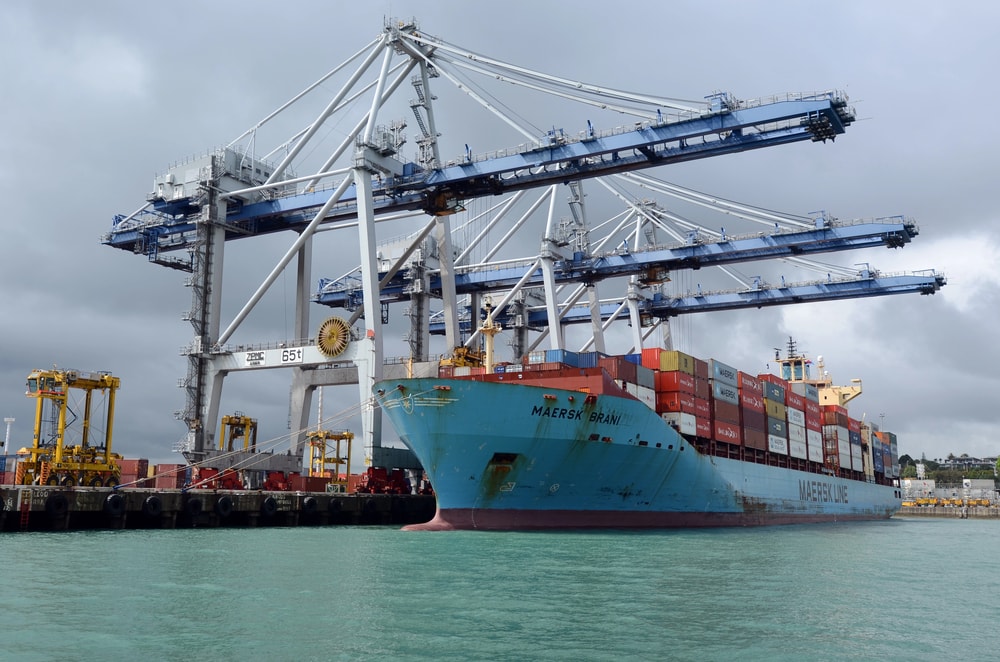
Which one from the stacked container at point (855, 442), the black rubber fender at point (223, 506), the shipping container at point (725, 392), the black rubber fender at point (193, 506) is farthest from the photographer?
the stacked container at point (855, 442)

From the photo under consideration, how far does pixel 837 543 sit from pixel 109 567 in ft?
72.6

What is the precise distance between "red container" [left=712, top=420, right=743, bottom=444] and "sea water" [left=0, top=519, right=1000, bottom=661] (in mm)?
12297

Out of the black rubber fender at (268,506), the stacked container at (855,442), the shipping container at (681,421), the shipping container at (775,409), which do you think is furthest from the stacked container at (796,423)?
the black rubber fender at (268,506)

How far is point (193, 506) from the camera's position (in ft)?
102

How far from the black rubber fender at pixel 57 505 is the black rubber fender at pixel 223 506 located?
17.9ft

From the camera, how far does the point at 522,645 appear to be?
10711 millimetres

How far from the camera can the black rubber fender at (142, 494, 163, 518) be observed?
29688 millimetres

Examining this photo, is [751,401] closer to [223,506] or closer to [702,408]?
[702,408]

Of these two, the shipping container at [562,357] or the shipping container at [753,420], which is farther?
the shipping container at [753,420]

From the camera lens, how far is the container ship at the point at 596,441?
27.2 meters

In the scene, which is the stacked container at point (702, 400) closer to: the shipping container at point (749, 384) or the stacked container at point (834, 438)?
the shipping container at point (749, 384)

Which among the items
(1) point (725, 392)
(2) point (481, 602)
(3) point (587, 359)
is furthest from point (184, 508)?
(1) point (725, 392)

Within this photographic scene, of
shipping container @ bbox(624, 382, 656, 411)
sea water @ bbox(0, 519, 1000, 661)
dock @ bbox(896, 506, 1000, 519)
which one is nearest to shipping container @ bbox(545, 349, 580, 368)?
shipping container @ bbox(624, 382, 656, 411)

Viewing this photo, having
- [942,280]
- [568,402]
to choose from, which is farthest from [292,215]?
[942,280]
